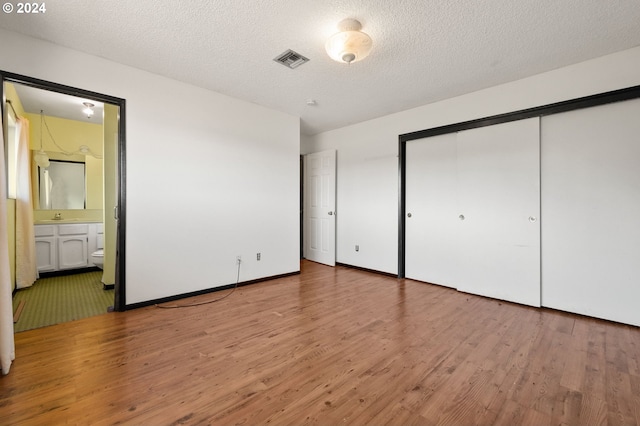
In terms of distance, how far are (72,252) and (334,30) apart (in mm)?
5195

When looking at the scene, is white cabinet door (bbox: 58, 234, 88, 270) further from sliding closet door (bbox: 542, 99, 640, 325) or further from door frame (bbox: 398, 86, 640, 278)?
sliding closet door (bbox: 542, 99, 640, 325)

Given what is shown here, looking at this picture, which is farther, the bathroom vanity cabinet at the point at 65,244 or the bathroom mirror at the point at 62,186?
the bathroom mirror at the point at 62,186

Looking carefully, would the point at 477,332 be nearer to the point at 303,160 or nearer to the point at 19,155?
the point at 303,160

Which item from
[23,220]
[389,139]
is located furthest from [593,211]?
[23,220]

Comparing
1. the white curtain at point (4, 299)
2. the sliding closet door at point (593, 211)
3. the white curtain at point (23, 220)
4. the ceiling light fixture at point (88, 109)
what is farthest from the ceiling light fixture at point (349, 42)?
the white curtain at point (23, 220)

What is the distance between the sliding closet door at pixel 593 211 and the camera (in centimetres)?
260

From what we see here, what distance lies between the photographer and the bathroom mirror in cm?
454

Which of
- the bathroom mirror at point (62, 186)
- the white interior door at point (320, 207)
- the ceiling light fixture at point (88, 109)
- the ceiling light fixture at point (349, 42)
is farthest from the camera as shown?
the white interior door at point (320, 207)

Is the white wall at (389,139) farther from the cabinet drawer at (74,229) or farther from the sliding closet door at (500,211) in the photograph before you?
the cabinet drawer at (74,229)

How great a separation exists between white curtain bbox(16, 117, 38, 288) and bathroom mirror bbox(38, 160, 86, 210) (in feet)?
3.14

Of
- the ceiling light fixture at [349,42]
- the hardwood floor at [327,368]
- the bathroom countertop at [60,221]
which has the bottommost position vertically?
the hardwood floor at [327,368]

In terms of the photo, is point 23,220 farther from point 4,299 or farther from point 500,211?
point 500,211

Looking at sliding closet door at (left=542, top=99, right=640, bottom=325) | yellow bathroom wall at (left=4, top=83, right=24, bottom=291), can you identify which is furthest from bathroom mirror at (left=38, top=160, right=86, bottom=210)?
sliding closet door at (left=542, top=99, right=640, bottom=325)

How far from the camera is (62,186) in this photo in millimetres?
4719
